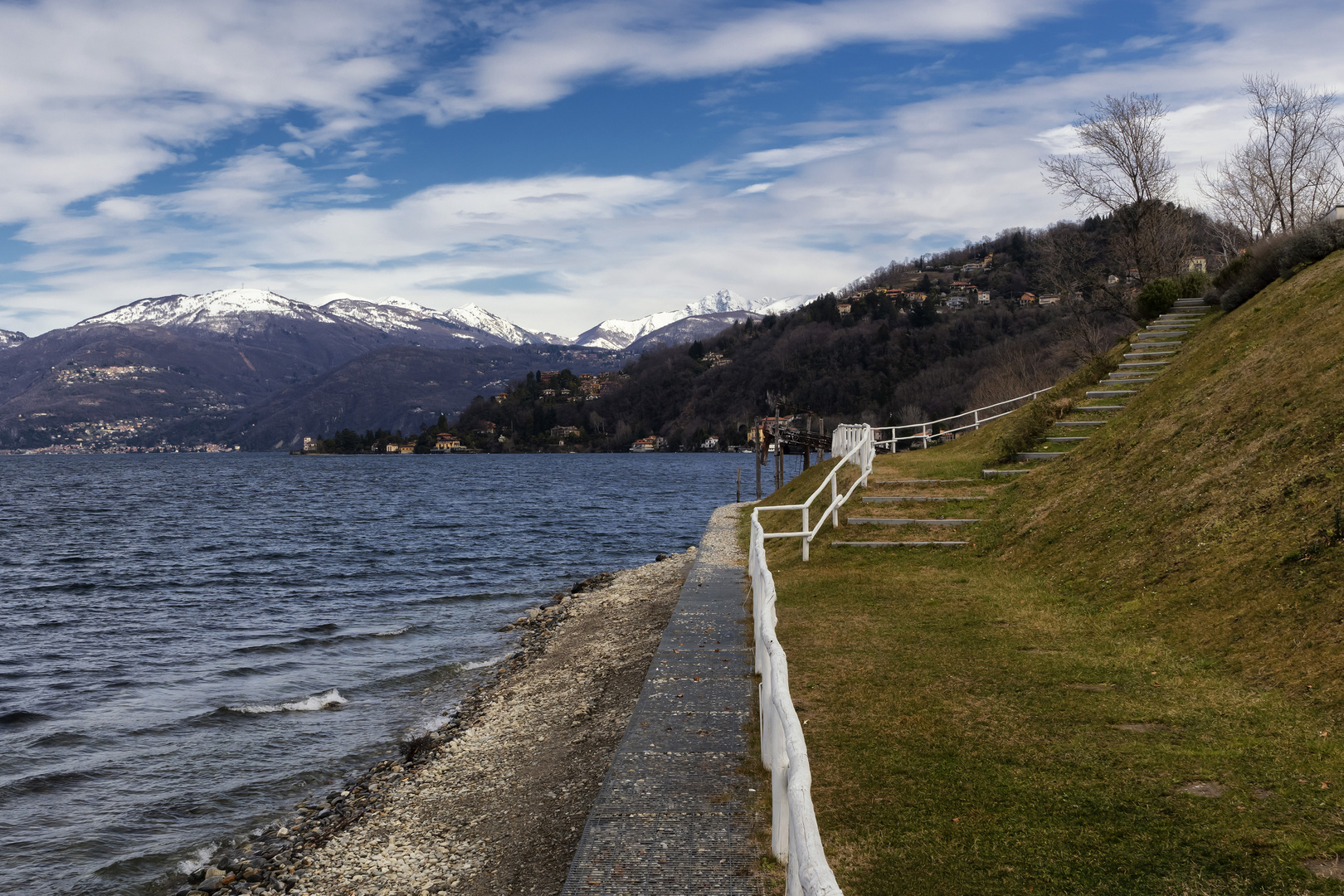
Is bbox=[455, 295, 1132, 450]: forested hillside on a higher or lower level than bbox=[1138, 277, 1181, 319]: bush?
higher

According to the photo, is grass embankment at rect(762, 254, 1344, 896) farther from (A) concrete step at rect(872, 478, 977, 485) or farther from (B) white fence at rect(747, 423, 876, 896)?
(A) concrete step at rect(872, 478, 977, 485)

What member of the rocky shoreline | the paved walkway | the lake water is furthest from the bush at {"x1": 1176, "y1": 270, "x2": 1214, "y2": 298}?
the paved walkway

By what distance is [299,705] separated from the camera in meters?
15.1

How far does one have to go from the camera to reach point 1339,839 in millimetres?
4613

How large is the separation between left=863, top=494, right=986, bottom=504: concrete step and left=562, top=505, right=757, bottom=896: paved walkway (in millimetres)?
8672

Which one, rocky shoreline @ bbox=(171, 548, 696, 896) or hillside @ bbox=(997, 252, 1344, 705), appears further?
hillside @ bbox=(997, 252, 1344, 705)

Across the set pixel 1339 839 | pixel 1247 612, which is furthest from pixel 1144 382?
pixel 1339 839

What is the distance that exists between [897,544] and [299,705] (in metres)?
11.2

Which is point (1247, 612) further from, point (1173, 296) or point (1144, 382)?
point (1173, 296)

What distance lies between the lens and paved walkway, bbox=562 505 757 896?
5.41m

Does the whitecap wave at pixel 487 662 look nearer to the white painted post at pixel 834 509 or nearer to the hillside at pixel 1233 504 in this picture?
the white painted post at pixel 834 509

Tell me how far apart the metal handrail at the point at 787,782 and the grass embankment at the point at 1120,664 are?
493 mm

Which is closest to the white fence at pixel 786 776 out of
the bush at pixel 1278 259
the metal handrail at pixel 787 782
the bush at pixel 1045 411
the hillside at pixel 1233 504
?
the metal handrail at pixel 787 782

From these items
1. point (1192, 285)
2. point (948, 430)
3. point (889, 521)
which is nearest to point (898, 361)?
point (948, 430)
